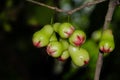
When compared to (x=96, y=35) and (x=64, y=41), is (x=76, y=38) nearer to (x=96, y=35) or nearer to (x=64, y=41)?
(x=64, y=41)

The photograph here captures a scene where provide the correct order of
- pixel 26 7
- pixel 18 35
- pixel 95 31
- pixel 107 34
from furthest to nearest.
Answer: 1. pixel 18 35
2. pixel 26 7
3. pixel 95 31
4. pixel 107 34

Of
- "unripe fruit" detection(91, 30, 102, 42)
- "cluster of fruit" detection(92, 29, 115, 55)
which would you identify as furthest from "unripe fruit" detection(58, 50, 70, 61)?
"unripe fruit" detection(91, 30, 102, 42)

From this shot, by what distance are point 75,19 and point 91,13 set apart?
0.23 metres

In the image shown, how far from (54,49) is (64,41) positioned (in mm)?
94

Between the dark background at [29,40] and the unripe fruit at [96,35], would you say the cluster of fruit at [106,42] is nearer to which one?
the dark background at [29,40]

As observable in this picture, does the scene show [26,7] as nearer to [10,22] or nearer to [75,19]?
[10,22]

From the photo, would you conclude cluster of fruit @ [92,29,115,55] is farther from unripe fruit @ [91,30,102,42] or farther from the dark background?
unripe fruit @ [91,30,102,42]

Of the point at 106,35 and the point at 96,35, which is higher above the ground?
the point at 106,35

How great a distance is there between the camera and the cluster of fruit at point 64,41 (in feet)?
5.39

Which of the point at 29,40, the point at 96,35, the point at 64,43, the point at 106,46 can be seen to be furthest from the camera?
the point at 29,40

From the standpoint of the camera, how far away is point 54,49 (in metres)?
1.65

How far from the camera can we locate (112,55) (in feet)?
7.37

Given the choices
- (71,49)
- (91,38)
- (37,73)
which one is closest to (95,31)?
(91,38)

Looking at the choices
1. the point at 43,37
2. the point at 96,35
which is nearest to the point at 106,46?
the point at 43,37
